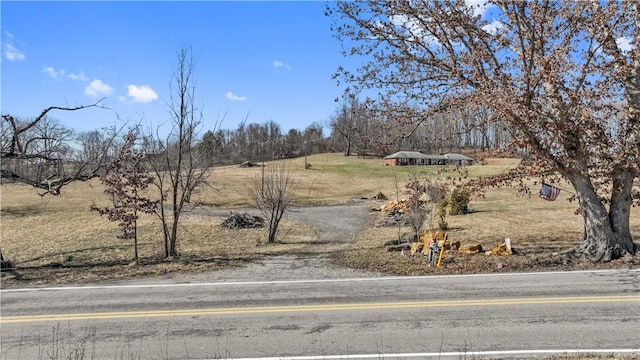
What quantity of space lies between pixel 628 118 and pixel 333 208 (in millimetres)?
21272

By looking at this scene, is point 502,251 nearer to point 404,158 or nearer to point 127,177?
point 127,177

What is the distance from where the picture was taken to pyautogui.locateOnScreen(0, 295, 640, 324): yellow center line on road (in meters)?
8.75

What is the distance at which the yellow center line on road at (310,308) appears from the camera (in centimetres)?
875

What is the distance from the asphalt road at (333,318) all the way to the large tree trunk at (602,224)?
51.9 inches

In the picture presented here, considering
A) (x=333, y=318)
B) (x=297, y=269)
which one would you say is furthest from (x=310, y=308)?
(x=297, y=269)

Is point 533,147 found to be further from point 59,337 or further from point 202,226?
point 202,226

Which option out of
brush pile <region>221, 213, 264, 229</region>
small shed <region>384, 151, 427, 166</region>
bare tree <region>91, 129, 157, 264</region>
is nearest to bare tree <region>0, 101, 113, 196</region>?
bare tree <region>91, 129, 157, 264</region>

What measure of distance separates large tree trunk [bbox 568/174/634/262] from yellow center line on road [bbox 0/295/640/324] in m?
3.50

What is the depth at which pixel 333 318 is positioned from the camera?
27.2ft

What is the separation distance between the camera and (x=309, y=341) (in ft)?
23.9

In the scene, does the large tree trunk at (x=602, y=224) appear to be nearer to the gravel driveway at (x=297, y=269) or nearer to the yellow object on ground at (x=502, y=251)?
the yellow object on ground at (x=502, y=251)

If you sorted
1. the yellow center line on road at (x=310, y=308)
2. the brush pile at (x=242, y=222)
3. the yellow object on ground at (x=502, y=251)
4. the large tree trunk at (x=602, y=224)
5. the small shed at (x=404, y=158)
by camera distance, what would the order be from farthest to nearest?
1. the small shed at (x=404, y=158)
2. the brush pile at (x=242, y=222)
3. the yellow object on ground at (x=502, y=251)
4. the large tree trunk at (x=602, y=224)
5. the yellow center line on road at (x=310, y=308)

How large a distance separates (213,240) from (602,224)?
1358cm

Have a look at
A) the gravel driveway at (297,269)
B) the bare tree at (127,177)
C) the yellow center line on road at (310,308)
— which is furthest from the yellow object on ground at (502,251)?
the bare tree at (127,177)
